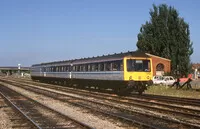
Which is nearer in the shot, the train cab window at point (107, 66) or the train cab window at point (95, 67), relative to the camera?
the train cab window at point (107, 66)

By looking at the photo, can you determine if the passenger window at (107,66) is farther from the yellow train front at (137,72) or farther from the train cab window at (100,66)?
the yellow train front at (137,72)

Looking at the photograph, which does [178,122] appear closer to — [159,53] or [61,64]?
[61,64]

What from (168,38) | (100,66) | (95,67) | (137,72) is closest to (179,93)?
(137,72)

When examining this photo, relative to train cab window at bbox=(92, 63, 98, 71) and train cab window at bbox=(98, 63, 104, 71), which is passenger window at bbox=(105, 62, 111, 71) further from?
train cab window at bbox=(92, 63, 98, 71)

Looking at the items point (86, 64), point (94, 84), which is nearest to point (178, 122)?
point (94, 84)

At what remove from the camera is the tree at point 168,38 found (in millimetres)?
57594

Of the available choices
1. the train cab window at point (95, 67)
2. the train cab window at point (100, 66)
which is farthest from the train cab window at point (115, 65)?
the train cab window at point (95, 67)

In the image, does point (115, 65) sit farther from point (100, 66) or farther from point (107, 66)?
point (100, 66)

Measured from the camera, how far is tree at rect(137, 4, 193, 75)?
57594mm

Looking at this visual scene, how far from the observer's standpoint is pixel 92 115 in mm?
14055

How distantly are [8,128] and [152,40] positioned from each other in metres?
50.4

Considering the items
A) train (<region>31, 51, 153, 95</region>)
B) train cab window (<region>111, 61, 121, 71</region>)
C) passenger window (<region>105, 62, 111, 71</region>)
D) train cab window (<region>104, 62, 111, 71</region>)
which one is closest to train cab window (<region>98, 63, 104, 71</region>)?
train (<region>31, 51, 153, 95</region>)

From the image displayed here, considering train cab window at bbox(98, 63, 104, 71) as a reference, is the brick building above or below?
above

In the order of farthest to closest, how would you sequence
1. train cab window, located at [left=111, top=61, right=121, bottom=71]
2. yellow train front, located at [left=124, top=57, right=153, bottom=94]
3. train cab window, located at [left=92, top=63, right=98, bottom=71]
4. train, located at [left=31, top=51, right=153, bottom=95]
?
train cab window, located at [left=92, top=63, right=98, bottom=71], train cab window, located at [left=111, top=61, right=121, bottom=71], train, located at [left=31, top=51, right=153, bottom=95], yellow train front, located at [left=124, top=57, right=153, bottom=94]
